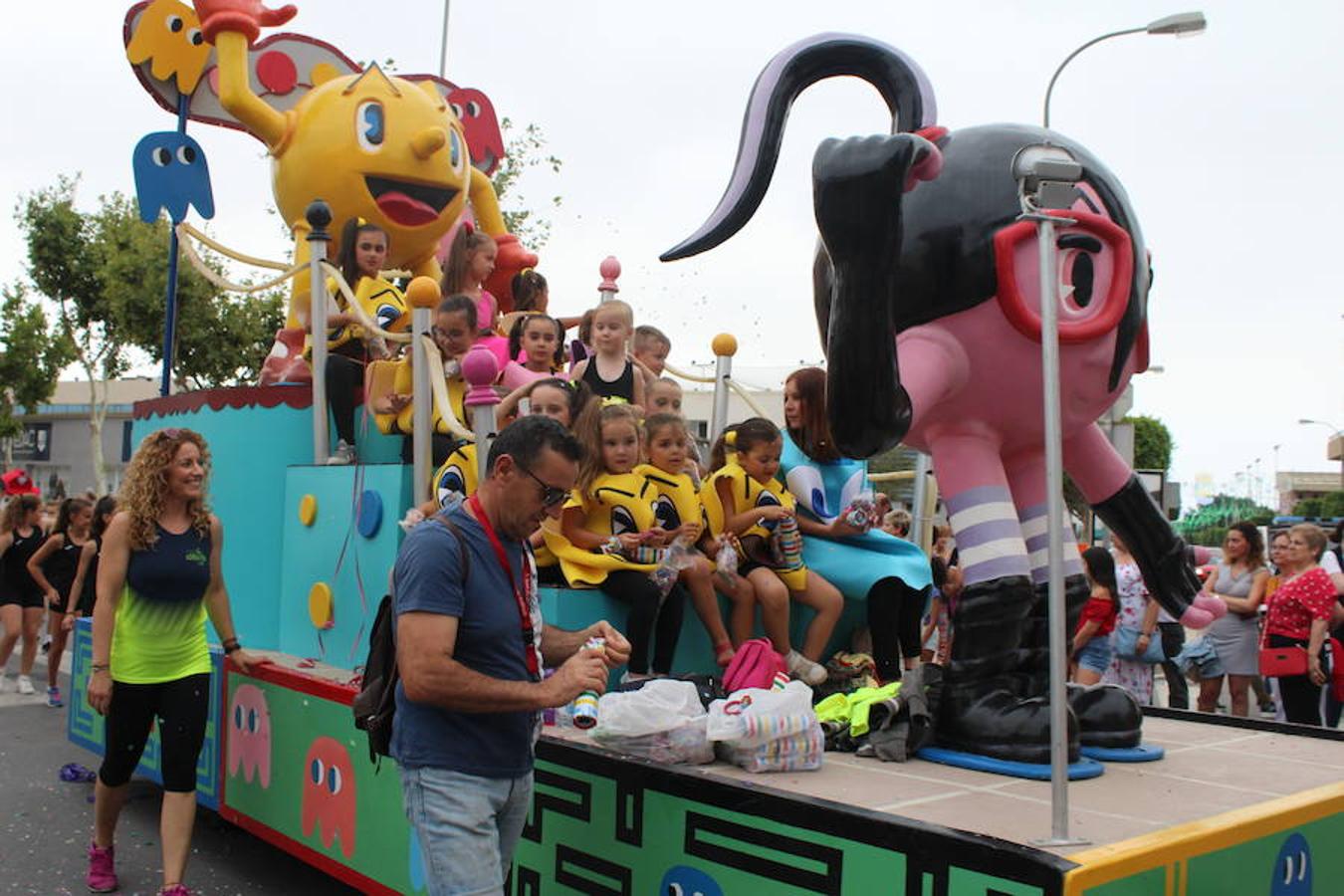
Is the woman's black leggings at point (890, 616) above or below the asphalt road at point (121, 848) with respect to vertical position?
above

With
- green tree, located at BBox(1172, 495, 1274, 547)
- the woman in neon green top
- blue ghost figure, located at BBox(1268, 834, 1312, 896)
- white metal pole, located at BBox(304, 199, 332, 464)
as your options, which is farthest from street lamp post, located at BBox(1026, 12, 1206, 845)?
green tree, located at BBox(1172, 495, 1274, 547)

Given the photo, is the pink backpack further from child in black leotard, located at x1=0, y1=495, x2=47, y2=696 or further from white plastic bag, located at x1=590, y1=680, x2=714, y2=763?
child in black leotard, located at x1=0, y1=495, x2=47, y2=696

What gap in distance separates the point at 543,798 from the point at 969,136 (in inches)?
86.4

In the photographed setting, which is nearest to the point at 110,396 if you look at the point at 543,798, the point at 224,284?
the point at 224,284

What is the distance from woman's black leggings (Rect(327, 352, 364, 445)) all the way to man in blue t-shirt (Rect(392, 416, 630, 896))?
9.55 feet

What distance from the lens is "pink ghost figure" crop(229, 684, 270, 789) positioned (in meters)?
4.99

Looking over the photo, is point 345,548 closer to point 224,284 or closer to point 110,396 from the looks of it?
point 224,284

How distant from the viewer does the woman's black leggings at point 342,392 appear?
5.76m

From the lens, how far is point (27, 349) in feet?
84.6

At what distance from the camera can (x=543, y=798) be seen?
3578 millimetres

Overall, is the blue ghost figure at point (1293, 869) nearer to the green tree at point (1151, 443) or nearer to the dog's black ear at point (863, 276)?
the dog's black ear at point (863, 276)

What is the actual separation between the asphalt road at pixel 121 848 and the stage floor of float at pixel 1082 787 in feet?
7.47

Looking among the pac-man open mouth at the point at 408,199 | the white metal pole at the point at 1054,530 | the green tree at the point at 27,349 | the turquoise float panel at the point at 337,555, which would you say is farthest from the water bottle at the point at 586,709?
the green tree at the point at 27,349

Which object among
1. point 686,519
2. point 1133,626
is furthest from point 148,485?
point 1133,626
